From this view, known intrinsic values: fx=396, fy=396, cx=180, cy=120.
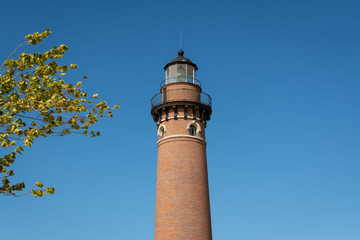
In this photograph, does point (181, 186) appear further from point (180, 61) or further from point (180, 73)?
point (180, 61)

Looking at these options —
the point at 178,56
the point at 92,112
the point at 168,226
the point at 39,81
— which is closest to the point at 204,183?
the point at 168,226

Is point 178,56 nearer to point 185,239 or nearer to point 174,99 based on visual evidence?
point 174,99

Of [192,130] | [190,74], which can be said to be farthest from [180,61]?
[192,130]

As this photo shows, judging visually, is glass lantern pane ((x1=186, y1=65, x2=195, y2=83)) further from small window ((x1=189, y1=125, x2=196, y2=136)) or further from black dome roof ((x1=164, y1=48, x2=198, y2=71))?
small window ((x1=189, y1=125, x2=196, y2=136))

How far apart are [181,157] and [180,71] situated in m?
6.90

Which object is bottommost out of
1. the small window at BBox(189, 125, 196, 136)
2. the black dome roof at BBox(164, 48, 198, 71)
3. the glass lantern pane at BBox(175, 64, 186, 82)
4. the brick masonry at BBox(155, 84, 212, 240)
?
the brick masonry at BBox(155, 84, 212, 240)

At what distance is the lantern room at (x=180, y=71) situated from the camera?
96.5ft

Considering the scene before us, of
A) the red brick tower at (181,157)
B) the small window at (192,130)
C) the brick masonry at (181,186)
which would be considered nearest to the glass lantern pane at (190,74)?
the red brick tower at (181,157)

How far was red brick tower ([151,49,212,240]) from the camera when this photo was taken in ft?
81.9

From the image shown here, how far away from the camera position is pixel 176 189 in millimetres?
25609

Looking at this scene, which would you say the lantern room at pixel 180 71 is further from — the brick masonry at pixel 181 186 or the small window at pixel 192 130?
the small window at pixel 192 130

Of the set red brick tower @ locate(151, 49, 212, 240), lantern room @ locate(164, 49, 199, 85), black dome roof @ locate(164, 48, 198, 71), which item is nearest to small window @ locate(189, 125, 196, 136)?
red brick tower @ locate(151, 49, 212, 240)

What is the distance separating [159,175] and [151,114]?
198 inches

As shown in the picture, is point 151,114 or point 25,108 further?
point 151,114
